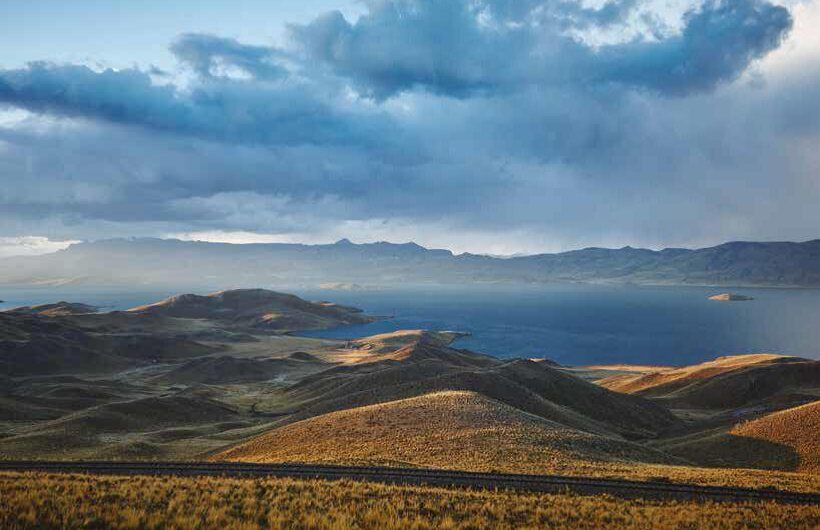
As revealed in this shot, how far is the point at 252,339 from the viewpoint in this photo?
187 meters

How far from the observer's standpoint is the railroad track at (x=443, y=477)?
26234 mm

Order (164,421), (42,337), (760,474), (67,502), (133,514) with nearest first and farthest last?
(133,514)
(67,502)
(760,474)
(164,421)
(42,337)

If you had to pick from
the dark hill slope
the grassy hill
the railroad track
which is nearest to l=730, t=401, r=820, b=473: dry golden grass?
the dark hill slope

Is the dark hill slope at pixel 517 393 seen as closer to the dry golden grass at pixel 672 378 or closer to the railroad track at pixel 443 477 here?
the dry golden grass at pixel 672 378

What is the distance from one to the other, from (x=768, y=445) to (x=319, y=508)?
44.0 meters

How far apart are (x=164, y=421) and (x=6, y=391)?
40804 mm

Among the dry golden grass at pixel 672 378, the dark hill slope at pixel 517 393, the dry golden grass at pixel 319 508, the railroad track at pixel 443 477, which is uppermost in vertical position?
the dry golden grass at pixel 319 508

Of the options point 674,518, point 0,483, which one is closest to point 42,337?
point 0,483

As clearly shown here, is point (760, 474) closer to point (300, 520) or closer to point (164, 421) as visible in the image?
point (300, 520)

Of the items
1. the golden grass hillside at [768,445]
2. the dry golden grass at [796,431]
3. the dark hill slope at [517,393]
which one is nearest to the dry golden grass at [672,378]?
the dark hill slope at [517,393]

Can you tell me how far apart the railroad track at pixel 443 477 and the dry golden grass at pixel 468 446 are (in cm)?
237

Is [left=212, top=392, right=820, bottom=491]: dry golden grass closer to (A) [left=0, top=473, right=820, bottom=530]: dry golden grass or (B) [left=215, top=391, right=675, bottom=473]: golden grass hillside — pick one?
(B) [left=215, top=391, right=675, bottom=473]: golden grass hillside

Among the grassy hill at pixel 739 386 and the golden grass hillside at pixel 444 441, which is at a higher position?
the golden grass hillside at pixel 444 441

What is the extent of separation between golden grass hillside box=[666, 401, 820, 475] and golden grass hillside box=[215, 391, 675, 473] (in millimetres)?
7114
